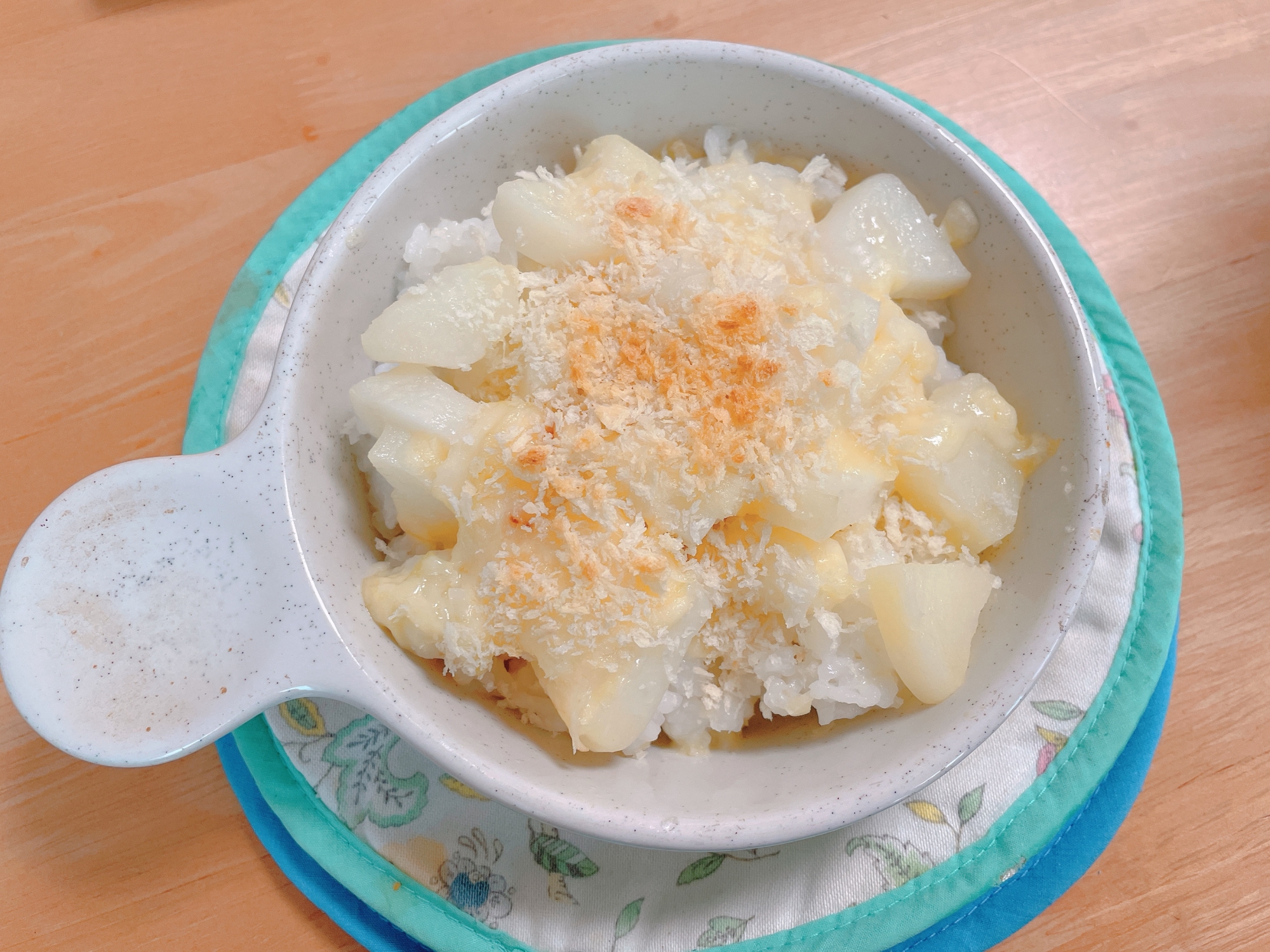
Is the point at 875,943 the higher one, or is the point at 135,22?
the point at 135,22

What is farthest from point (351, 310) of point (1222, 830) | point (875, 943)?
point (1222, 830)

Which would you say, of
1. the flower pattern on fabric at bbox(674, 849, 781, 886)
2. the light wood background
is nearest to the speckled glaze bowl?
the flower pattern on fabric at bbox(674, 849, 781, 886)

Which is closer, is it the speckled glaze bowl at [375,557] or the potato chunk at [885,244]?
the speckled glaze bowl at [375,557]

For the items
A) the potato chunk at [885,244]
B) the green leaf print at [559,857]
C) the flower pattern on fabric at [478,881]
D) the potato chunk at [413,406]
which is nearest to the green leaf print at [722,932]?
the green leaf print at [559,857]

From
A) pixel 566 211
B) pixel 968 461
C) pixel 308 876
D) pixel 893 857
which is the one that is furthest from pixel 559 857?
pixel 566 211

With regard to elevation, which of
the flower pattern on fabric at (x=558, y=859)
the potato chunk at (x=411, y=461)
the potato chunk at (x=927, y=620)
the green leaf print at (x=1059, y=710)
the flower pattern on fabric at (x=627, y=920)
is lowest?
the flower pattern on fabric at (x=627, y=920)

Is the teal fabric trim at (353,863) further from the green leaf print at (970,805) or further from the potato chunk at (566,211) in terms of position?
the potato chunk at (566,211)

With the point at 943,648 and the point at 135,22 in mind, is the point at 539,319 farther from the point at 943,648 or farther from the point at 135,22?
the point at 135,22
